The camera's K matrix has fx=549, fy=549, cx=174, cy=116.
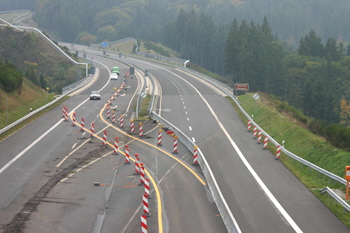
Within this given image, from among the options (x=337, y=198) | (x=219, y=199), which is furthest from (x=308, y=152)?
(x=219, y=199)

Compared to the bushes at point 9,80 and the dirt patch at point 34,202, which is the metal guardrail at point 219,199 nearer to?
the dirt patch at point 34,202

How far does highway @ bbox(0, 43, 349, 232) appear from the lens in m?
21.0

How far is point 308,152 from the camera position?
112 ft

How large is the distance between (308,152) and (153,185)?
1193 cm

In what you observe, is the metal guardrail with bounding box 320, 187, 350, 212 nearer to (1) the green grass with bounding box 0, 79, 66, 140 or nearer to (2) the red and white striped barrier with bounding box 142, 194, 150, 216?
(2) the red and white striped barrier with bounding box 142, 194, 150, 216

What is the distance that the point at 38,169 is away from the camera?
30.2 meters

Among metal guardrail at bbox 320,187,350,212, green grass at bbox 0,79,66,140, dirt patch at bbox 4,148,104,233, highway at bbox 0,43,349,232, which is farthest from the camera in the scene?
green grass at bbox 0,79,66,140

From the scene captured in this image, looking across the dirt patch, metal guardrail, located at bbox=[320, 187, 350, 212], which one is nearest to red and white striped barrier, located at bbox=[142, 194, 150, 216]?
the dirt patch

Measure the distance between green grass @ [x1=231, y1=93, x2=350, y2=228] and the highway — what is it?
566 millimetres

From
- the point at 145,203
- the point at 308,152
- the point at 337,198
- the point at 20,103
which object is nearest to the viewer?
the point at 145,203

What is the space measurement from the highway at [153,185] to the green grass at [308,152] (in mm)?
566

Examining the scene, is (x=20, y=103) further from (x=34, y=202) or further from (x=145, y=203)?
(x=145, y=203)

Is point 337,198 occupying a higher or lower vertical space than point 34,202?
higher

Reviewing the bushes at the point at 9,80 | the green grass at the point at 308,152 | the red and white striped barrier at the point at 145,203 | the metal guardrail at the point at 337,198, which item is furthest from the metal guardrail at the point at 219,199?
the bushes at the point at 9,80
